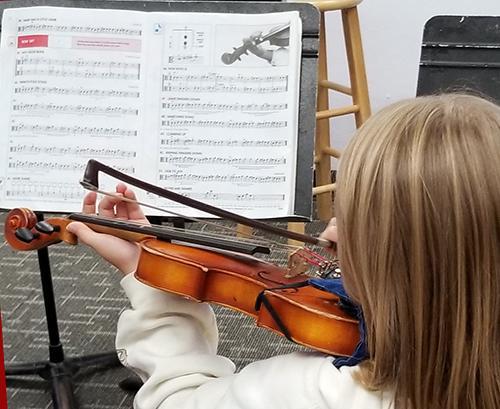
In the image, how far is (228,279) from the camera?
1.10 m

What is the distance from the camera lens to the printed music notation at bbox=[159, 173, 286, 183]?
137cm

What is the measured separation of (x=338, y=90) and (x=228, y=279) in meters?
1.45

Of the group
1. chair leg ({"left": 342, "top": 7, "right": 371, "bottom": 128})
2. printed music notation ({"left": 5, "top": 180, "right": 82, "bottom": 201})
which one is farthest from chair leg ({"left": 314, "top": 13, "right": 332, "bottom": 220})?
printed music notation ({"left": 5, "top": 180, "right": 82, "bottom": 201})

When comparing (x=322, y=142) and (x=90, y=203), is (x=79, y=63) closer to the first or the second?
(x=90, y=203)

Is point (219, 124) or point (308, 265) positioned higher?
point (219, 124)

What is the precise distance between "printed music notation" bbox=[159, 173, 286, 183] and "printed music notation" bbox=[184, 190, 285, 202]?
0.07 ft

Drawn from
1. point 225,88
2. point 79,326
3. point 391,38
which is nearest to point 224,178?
point 225,88

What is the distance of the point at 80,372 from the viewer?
6.01ft

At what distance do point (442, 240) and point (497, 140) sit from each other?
0.34ft

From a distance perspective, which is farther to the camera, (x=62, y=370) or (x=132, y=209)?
(x=62, y=370)

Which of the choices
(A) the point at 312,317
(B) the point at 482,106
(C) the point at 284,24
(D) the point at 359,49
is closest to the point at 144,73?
(C) the point at 284,24

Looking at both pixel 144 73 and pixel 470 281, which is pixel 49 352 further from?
pixel 470 281

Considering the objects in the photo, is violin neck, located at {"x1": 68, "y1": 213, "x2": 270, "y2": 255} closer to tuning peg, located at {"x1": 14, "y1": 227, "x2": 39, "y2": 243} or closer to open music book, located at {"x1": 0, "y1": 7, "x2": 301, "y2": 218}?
tuning peg, located at {"x1": 14, "y1": 227, "x2": 39, "y2": 243}

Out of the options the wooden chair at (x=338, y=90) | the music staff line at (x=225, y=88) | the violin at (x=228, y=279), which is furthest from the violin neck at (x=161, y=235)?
the wooden chair at (x=338, y=90)
